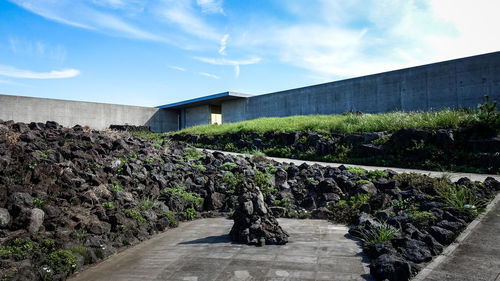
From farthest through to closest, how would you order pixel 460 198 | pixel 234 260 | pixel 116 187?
pixel 116 187
pixel 460 198
pixel 234 260

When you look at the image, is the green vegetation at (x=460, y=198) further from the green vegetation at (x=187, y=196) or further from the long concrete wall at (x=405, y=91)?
the long concrete wall at (x=405, y=91)

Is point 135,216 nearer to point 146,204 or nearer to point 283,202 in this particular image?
point 146,204

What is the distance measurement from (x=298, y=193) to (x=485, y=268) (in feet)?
15.2

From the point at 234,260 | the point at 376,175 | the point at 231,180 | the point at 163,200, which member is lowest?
the point at 234,260

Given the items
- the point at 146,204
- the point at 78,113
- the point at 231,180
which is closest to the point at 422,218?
the point at 231,180

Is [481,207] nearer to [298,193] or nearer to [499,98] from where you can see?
[298,193]

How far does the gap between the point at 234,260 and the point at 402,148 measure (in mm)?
9361

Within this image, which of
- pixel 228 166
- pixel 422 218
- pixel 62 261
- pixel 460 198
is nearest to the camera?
pixel 62 261

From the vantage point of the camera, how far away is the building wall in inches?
1178

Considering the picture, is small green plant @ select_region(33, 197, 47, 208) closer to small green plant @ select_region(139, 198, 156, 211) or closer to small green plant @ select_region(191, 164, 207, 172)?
small green plant @ select_region(139, 198, 156, 211)

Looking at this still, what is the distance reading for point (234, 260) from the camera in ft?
15.1

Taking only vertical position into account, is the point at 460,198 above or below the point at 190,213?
above

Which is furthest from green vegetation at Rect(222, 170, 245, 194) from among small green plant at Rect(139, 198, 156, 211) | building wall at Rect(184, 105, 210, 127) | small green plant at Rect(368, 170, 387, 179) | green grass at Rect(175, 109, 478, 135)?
building wall at Rect(184, 105, 210, 127)

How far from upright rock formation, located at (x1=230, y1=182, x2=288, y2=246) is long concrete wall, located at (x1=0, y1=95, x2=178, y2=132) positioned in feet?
69.9
